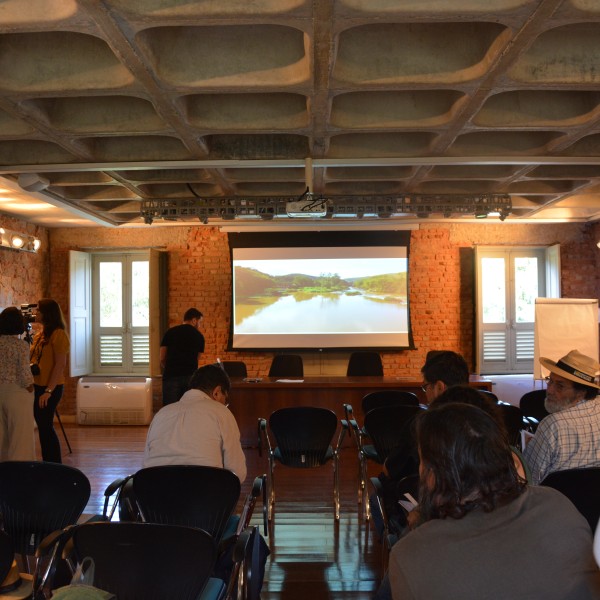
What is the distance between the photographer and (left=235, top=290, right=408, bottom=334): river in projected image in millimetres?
9664

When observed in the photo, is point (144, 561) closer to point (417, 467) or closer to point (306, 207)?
point (417, 467)

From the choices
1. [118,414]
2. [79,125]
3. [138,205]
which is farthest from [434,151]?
[118,414]

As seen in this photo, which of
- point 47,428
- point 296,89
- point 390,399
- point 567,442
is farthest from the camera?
point 47,428

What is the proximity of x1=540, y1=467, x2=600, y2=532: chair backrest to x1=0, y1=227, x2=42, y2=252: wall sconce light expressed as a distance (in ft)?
24.4

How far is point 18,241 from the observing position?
846 centimetres

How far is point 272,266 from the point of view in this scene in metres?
9.76

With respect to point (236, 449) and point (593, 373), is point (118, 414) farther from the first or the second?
point (593, 373)

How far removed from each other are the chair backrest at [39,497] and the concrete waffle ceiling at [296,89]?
84.2 inches

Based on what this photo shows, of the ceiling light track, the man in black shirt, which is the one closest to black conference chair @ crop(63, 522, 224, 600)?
the man in black shirt

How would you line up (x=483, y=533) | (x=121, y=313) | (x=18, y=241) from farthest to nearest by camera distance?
1. (x=121, y=313)
2. (x=18, y=241)
3. (x=483, y=533)

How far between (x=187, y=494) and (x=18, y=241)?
6.72m

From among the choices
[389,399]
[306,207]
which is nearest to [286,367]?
[306,207]

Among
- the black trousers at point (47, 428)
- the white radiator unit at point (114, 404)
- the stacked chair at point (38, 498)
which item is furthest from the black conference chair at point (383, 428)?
the white radiator unit at point (114, 404)

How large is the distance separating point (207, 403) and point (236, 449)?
293mm
